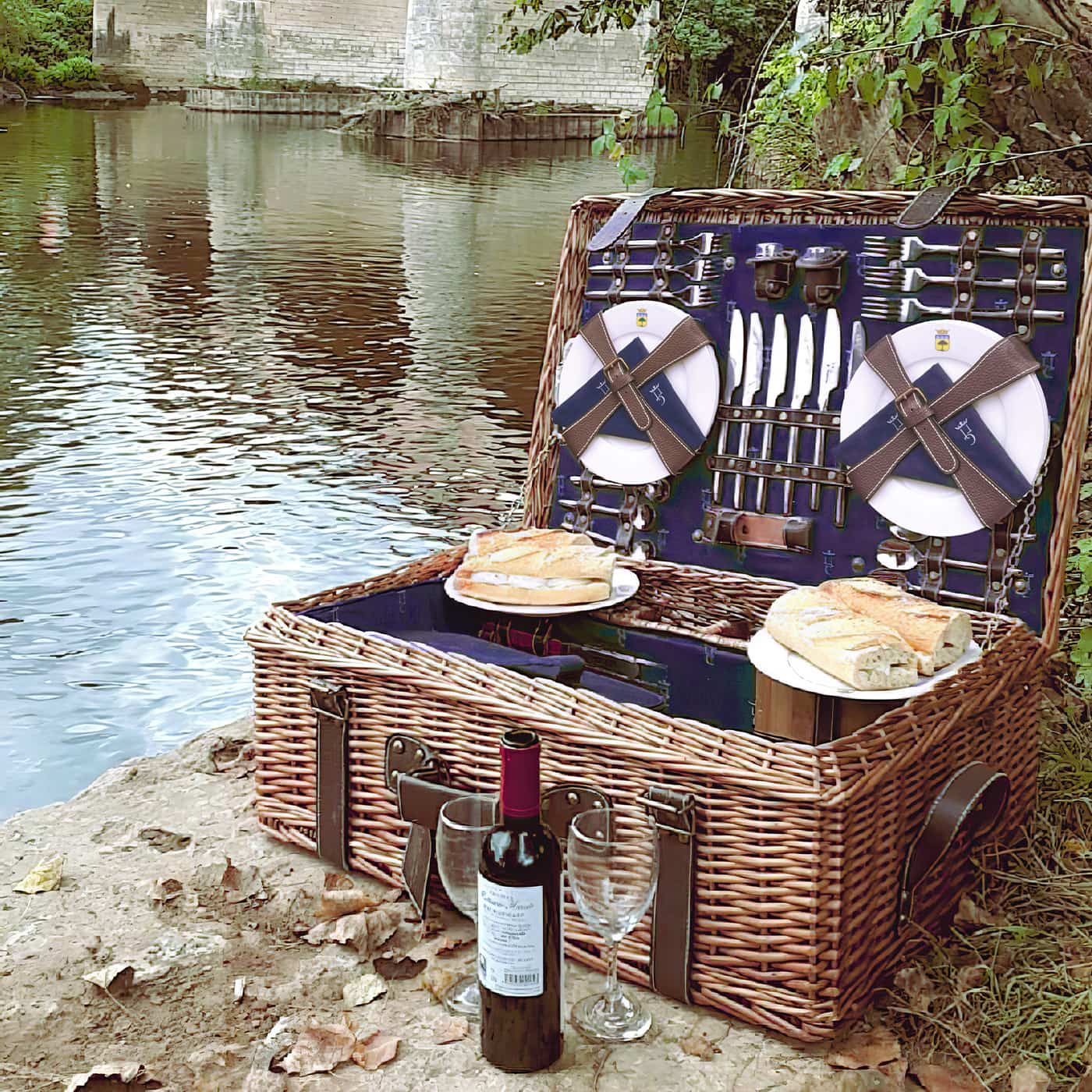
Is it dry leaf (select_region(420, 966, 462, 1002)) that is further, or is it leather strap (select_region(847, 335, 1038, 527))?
leather strap (select_region(847, 335, 1038, 527))

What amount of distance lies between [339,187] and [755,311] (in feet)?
44.0

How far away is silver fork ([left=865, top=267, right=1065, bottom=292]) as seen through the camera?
2.22 m

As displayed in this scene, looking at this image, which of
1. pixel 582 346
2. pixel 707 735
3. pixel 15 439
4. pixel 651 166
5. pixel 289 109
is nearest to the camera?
pixel 707 735

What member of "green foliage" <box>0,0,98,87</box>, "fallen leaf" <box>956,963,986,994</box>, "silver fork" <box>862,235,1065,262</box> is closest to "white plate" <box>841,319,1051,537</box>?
"silver fork" <box>862,235,1065,262</box>

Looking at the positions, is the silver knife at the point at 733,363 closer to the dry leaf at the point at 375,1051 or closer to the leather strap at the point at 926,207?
the leather strap at the point at 926,207

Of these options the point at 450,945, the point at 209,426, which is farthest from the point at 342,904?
the point at 209,426

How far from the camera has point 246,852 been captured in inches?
86.6

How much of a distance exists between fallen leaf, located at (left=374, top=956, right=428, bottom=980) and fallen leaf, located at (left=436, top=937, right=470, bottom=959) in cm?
3

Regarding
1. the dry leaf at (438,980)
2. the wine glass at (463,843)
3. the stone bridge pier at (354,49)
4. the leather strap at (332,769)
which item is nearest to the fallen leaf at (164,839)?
the leather strap at (332,769)

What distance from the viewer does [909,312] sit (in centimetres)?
233

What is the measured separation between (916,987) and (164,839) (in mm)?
1208

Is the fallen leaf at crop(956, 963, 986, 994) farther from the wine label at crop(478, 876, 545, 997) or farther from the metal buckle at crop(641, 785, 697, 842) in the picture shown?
the wine label at crop(478, 876, 545, 997)

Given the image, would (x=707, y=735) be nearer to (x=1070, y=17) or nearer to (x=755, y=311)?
(x=755, y=311)

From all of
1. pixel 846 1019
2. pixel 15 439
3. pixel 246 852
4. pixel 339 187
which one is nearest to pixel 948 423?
pixel 846 1019
